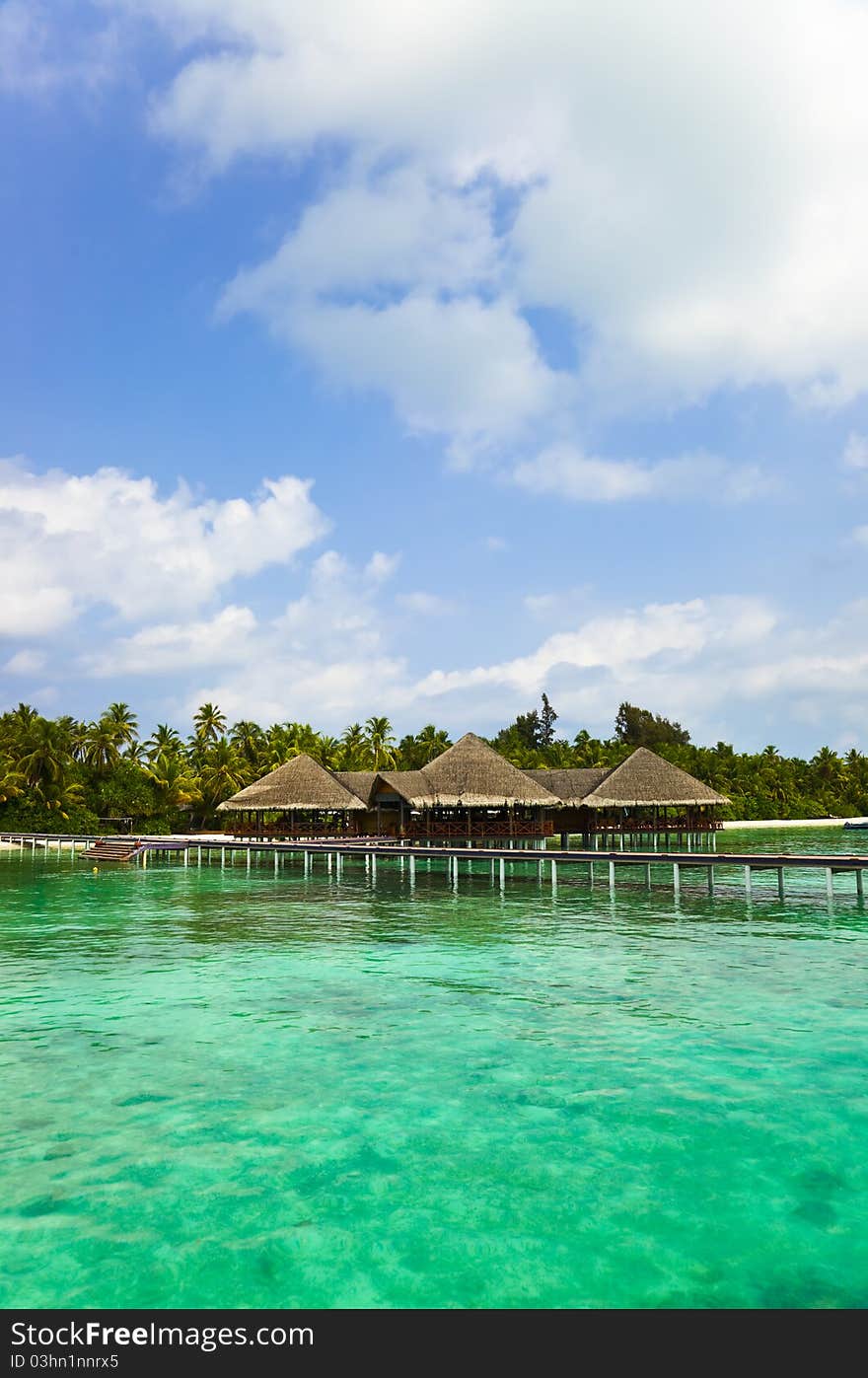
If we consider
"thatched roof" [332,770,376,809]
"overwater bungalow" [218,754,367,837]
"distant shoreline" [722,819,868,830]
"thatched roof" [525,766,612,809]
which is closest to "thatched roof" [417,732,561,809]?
"thatched roof" [525,766,612,809]

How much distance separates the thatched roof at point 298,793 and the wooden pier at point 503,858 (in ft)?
6.00

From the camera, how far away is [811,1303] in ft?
17.9

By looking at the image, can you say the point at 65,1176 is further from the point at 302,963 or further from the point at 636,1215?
the point at 302,963

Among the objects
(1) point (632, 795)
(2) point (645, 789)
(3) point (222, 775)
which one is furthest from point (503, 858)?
(3) point (222, 775)

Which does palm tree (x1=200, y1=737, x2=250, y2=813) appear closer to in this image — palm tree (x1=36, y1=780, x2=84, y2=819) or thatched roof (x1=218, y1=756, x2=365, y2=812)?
palm tree (x1=36, y1=780, x2=84, y2=819)

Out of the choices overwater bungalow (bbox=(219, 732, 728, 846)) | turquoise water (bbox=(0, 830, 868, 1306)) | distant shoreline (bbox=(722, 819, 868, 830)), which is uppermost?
overwater bungalow (bbox=(219, 732, 728, 846))

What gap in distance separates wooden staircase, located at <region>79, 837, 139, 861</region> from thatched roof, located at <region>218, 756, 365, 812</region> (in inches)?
171

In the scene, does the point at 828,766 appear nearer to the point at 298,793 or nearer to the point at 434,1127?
the point at 298,793

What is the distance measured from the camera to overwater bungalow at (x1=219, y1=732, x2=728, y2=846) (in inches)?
1474

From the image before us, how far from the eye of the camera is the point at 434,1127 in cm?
811

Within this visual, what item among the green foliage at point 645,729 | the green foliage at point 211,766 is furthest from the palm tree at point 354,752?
the green foliage at point 645,729

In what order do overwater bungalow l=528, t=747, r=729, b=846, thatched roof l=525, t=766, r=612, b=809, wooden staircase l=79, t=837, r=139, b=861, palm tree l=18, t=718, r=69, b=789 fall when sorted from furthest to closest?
palm tree l=18, t=718, r=69, b=789
thatched roof l=525, t=766, r=612, b=809
overwater bungalow l=528, t=747, r=729, b=846
wooden staircase l=79, t=837, r=139, b=861
